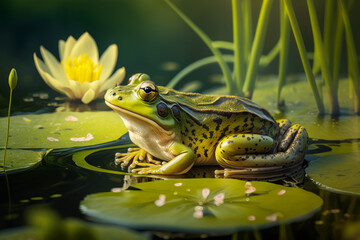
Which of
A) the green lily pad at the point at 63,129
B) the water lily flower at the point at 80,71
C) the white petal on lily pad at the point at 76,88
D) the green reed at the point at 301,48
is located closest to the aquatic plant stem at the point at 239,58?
the green reed at the point at 301,48

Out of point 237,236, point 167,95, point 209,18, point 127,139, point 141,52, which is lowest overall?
point 237,236

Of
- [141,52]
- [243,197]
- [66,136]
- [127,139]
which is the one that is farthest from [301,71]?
[243,197]

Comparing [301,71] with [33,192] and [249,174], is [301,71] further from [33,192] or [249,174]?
[33,192]

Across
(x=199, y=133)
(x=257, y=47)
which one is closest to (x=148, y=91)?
(x=199, y=133)

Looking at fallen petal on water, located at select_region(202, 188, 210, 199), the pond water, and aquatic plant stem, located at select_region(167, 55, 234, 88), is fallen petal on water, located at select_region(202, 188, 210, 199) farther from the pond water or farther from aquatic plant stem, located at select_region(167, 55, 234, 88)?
aquatic plant stem, located at select_region(167, 55, 234, 88)

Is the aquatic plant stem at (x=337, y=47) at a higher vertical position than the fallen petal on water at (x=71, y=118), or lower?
higher

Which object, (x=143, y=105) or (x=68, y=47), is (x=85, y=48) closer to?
(x=68, y=47)

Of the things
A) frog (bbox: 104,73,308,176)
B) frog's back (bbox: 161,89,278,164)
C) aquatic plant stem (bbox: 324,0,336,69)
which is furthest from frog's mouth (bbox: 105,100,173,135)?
aquatic plant stem (bbox: 324,0,336,69)

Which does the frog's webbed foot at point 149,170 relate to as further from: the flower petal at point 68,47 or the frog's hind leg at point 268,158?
the flower petal at point 68,47
